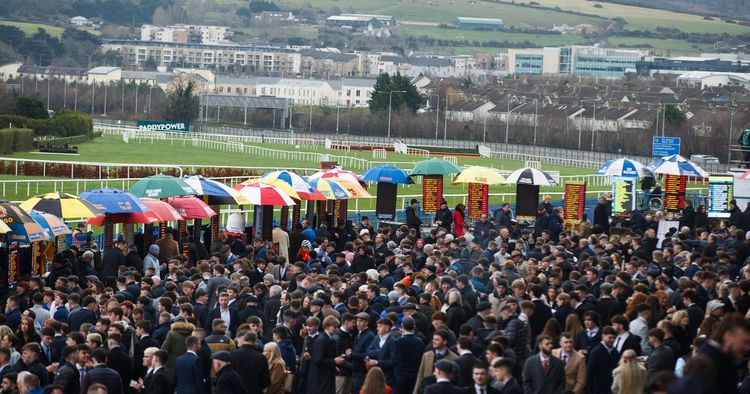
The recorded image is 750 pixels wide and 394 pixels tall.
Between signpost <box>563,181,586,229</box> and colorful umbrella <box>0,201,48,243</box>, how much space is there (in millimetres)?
12399

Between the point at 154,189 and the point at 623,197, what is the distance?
38.9 feet

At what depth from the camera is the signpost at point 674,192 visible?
28406mm

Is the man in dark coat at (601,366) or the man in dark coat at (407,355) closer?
the man in dark coat at (601,366)

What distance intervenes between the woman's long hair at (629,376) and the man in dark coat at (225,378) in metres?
2.65

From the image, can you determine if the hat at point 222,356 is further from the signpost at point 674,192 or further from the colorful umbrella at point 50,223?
the signpost at point 674,192

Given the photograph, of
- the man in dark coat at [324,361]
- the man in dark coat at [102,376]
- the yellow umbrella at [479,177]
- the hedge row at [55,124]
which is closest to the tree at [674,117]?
the hedge row at [55,124]

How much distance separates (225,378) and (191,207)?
11.0m

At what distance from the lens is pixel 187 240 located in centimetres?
2078

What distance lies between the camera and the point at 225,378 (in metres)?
10.4

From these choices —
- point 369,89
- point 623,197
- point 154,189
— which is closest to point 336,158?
point 623,197

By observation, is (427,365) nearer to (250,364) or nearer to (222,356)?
(250,364)

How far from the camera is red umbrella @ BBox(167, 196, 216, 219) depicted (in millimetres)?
21141

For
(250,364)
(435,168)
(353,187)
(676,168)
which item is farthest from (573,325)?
(676,168)

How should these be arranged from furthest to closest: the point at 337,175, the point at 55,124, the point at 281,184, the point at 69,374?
1. the point at 55,124
2. the point at 337,175
3. the point at 281,184
4. the point at 69,374
